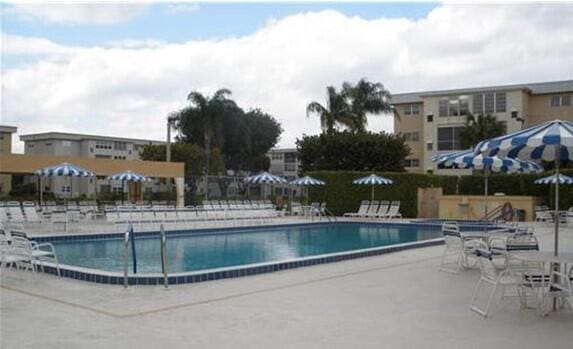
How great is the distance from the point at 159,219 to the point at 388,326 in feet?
48.8

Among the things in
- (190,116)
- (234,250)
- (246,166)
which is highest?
(190,116)

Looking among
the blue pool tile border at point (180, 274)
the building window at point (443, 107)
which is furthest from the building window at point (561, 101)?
the blue pool tile border at point (180, 274)

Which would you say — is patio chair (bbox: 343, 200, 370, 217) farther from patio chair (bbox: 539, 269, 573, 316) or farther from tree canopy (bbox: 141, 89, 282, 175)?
patio chair (bbox: 539, 269, 573, 316)

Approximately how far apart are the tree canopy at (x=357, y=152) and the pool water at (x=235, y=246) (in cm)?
1343

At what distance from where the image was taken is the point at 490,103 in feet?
146

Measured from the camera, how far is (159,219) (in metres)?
20.1

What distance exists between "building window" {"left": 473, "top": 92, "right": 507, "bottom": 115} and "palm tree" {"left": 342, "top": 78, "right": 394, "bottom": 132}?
6.55 m

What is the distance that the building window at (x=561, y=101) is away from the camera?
44312 mm

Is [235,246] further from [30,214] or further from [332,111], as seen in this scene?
[332,111]

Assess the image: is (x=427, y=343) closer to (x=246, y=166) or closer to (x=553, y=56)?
(x=553, y=56)

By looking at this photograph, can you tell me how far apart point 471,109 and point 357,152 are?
44.0 feet

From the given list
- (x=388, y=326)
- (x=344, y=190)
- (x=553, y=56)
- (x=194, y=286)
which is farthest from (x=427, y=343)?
(x=344, y=190)

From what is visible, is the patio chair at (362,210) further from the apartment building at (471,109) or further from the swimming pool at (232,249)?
the apartment building at (471,109)

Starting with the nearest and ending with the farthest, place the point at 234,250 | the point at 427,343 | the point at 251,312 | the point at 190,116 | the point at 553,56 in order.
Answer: the point at 427,343
the point at 251,312
the point at 234,250
the point at 553,56
the point at 190,116
